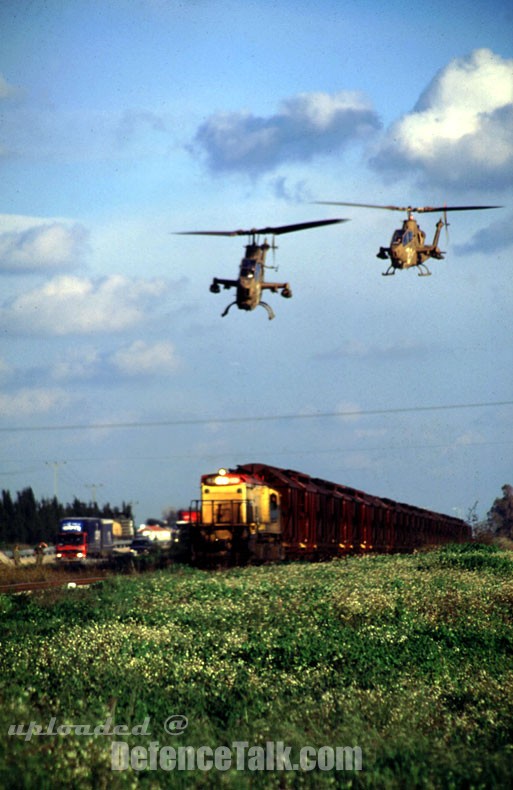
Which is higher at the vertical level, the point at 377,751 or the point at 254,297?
the point at 254,297

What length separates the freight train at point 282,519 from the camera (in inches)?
1610

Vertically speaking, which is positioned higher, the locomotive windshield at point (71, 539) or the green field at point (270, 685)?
the green field at point (270, 685)

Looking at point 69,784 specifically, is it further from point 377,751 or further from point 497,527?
point 497,527

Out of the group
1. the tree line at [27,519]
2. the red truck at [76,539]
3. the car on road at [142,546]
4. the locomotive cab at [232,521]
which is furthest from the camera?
the tree line at [27,519]

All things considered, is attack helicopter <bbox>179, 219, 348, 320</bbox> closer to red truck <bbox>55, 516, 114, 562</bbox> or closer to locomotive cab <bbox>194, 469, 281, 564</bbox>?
locomotive cab <bbox>194, 469, 281, 564</bbox>

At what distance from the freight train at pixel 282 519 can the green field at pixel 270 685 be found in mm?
14307

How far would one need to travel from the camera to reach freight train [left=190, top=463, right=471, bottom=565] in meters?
40.9

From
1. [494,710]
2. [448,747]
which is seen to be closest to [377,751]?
[448,747]

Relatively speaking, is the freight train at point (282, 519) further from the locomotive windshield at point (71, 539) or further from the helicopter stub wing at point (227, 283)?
the locomotive windshield at point (71, 539)

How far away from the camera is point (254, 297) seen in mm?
31688

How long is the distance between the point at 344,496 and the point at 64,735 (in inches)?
1632

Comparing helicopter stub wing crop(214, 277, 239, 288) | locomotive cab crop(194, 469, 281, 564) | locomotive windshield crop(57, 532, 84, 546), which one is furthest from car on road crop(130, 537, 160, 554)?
helicopter stub wing crop(214, 277, 239, 288)

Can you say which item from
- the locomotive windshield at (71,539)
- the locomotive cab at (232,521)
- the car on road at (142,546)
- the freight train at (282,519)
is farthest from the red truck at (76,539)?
the locomotive cab at (232,521)

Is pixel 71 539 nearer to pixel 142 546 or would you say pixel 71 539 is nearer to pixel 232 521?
pixel 142 546
